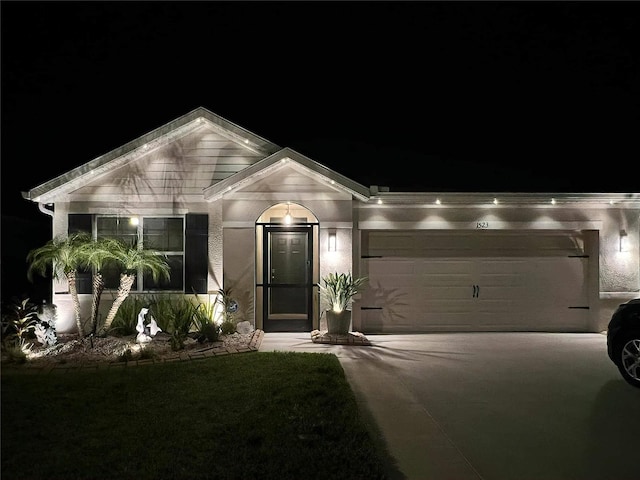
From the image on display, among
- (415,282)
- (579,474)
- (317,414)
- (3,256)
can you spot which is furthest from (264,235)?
(3,256)

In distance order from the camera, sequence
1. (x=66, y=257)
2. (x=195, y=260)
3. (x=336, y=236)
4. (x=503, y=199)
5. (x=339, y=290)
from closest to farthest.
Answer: (x=66, y=257)
(x=339, y=290)
(x=195, y=260)
(x=336, y=236)
(x=503, y=199)

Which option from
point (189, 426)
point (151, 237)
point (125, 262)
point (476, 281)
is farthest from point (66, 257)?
point (476, 281)

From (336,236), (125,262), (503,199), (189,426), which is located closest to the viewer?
(189,426)

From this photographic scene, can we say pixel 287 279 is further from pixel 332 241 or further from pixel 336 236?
pixel 336 236

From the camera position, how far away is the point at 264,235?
40.5ft

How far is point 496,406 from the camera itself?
697cm

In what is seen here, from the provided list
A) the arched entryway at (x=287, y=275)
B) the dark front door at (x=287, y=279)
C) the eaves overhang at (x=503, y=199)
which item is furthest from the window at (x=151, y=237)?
the eaves overhang at (x=503, y=199)

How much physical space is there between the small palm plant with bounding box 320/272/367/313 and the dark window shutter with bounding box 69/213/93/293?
4902 mm

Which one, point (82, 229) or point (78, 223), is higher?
point (78, 223)

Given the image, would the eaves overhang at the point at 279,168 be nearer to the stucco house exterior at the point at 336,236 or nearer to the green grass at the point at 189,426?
the stucco house exterior at the point at 336,236

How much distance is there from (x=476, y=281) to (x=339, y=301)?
336 cm

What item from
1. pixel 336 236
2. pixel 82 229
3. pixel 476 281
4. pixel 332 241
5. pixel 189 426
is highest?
pixel 82 229

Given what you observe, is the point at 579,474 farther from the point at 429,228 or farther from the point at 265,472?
the point at 429,228

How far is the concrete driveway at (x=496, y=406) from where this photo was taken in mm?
5094
